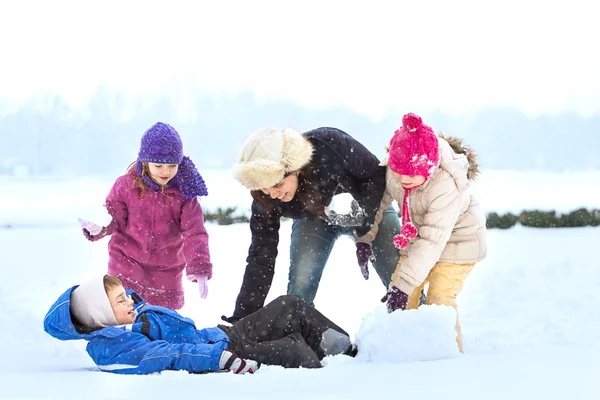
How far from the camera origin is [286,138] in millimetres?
4090

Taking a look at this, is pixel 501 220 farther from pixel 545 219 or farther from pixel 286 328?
pixel 286 328

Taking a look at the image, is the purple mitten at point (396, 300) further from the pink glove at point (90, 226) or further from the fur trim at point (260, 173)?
the pink glove at point (90, 226)

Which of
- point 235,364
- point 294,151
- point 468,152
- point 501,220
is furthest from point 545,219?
point 235,364

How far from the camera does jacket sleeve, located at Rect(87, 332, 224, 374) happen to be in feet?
11.6

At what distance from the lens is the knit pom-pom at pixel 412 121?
4102 millimetres

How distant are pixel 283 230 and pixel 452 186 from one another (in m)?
7.43

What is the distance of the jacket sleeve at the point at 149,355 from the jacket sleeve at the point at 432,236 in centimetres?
117

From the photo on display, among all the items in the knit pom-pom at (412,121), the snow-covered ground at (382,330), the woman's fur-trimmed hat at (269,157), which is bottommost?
the snow-covered ground at (382,330)

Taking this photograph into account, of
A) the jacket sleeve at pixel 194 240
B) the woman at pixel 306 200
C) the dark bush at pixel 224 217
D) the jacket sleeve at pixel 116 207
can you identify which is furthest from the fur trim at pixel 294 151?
the dark bush at pixel 224 217

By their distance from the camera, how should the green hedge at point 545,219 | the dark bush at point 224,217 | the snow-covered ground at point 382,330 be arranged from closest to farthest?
the snow-covered ground at point 382,330, the green hedge at point 545,219, the dark bush at point 224,217

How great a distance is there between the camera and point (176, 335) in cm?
383

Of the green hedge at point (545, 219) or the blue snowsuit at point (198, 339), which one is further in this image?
the green hedge at point (545, 219)

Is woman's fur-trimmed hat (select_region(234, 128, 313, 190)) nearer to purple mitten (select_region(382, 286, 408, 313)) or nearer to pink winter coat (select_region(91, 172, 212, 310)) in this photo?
purple mitten (select_region(382, 286, 408, 313))

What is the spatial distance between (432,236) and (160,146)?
1864 millimetres
